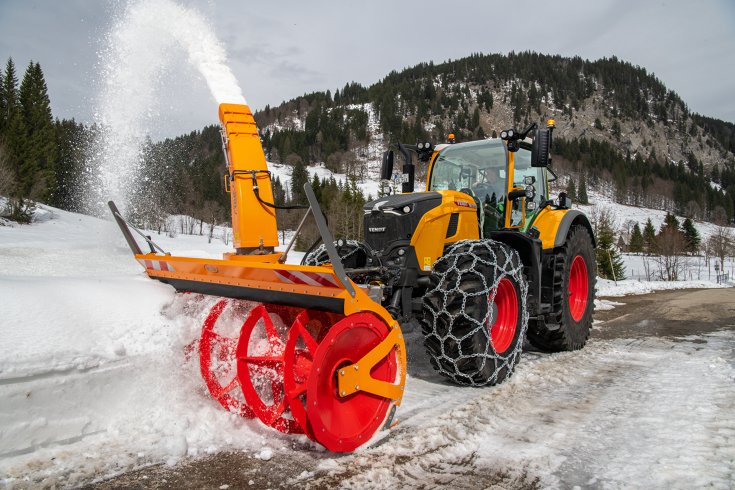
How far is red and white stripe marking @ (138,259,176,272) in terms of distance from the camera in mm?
3598

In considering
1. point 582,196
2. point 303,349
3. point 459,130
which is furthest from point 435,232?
point 459,130

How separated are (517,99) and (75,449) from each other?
612 ft

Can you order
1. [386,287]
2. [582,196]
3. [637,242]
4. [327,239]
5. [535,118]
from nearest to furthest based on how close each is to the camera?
[327,239] → [386,287] → [637,242] → [582,196] → [535,118]

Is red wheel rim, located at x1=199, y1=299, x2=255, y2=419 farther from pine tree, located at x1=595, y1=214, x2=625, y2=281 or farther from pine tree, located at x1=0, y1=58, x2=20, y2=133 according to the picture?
pine tree, located at x1=0, y1=58, x2=20, y2=133

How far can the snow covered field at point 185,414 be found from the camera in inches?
96.8

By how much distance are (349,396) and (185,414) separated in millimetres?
1193

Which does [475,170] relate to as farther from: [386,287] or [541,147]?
[386,287]

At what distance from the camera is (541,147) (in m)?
4.61

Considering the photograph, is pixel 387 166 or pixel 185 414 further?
pixel 387 166

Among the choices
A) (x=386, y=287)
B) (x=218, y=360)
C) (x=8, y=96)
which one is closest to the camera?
(x=218, y=360)

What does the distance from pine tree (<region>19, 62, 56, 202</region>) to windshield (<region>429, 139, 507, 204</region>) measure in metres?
47.1

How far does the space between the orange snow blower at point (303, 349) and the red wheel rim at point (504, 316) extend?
1.72m

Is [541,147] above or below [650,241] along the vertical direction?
below

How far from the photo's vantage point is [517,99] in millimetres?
169625
